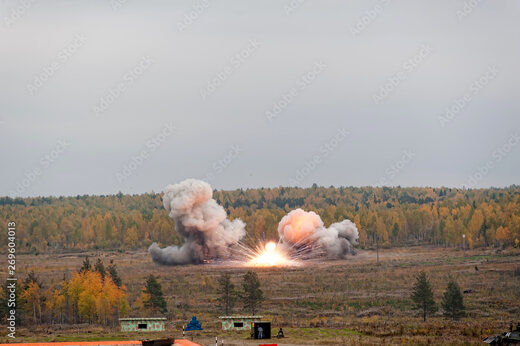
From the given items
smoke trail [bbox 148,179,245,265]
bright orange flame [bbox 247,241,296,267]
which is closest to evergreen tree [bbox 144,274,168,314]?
smoke trail [bbox 148,179,245,265]

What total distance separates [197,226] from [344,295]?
35.3 m

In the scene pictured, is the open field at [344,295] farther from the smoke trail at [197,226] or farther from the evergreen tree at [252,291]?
the smoke trail at [197,226]

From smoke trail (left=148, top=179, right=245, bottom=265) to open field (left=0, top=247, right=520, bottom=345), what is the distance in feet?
12.2

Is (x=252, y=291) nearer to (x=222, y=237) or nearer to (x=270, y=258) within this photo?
(x=222, y=237)

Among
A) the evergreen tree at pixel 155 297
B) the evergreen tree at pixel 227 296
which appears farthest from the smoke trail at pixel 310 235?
the evergreen tree at pixel 155 297

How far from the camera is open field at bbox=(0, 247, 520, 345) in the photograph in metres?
58.7

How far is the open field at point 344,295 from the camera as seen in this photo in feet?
193

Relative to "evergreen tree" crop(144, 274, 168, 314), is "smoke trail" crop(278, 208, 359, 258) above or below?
above

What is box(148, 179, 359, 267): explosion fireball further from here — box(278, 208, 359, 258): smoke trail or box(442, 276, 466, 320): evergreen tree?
box(442, 276, 466, 320): evergreen tree

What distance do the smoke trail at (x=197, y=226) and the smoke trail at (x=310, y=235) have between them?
25.3ft

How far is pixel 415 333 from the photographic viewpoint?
58281 mm

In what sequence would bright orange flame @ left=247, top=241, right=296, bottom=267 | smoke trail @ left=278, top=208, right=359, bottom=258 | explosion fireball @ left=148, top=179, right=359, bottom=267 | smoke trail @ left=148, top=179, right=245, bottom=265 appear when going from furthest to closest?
smoke trail @ left=278, top=208, right=359, bottom=258 → bright orange flame @ left=247, top=241, right=296, bottom=267 → explosion fireball @ left=148, top=179, right=359, bottom=267 → smoke trail @ left=148, top=179, right=245, bottom=265

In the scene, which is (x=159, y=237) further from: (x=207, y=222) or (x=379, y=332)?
(x=379, y=332)

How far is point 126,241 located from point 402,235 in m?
60.5
